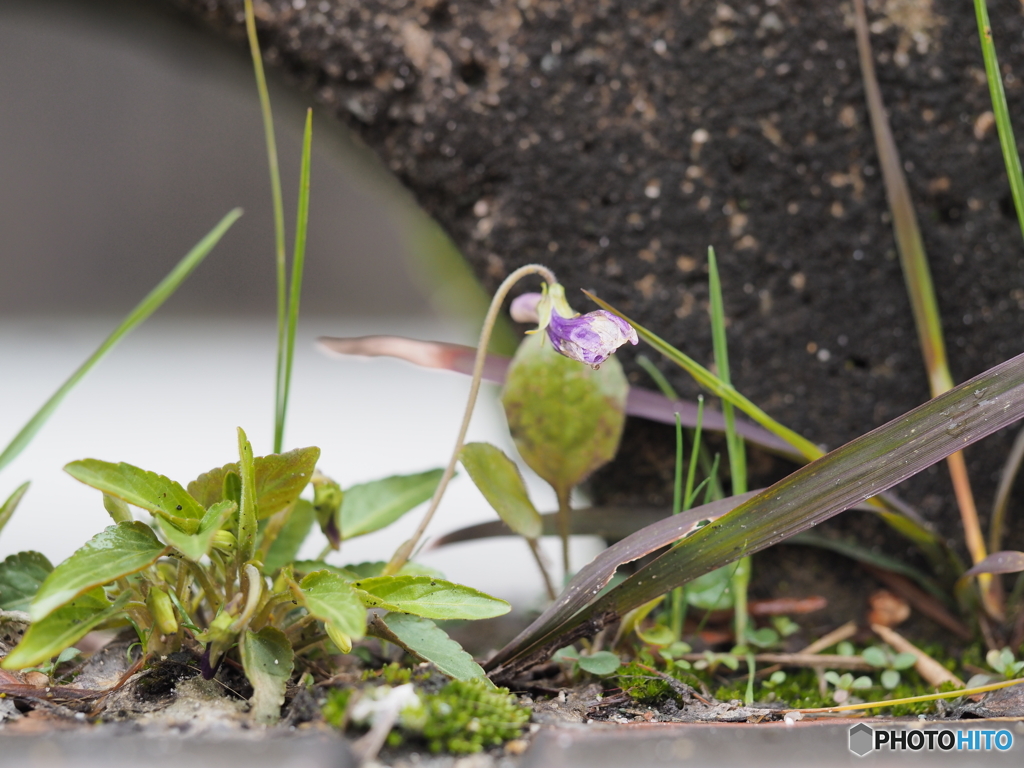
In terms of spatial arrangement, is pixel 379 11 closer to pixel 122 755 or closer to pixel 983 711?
pixel 122 755

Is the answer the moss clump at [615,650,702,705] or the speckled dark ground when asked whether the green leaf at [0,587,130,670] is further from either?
the speckled dark ground

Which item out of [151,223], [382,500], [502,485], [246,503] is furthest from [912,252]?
[151,223]

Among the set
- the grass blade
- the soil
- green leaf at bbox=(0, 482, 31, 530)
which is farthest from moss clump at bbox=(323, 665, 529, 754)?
the grass blade

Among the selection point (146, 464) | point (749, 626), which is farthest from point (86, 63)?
point (749, 626)

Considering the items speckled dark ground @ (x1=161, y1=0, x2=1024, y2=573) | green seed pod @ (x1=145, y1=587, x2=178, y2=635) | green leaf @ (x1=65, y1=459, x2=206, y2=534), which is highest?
speckled dark ground @ (x1=161, y1=0, x2=1024, y2=573)

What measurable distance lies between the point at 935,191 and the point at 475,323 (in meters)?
0.75

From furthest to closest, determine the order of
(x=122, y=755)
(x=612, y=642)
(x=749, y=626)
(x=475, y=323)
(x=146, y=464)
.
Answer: (x=146, y=464) < (x=475, y=323) < (x=749, y=626) < (x=612, y=642) < (x=122, y=755)

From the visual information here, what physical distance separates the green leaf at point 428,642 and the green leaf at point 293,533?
0.57ft

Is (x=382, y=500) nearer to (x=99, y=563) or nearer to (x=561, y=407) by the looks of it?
(x=561, y=407)

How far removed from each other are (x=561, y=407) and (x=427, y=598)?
0.86 ft

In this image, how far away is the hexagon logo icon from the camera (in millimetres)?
425

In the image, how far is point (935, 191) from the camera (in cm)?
89

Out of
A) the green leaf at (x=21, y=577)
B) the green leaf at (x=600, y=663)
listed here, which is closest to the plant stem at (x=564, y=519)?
the green leaf at (x=600, y=663)

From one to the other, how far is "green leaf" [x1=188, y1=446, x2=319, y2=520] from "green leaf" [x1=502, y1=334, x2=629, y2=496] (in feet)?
0.77
